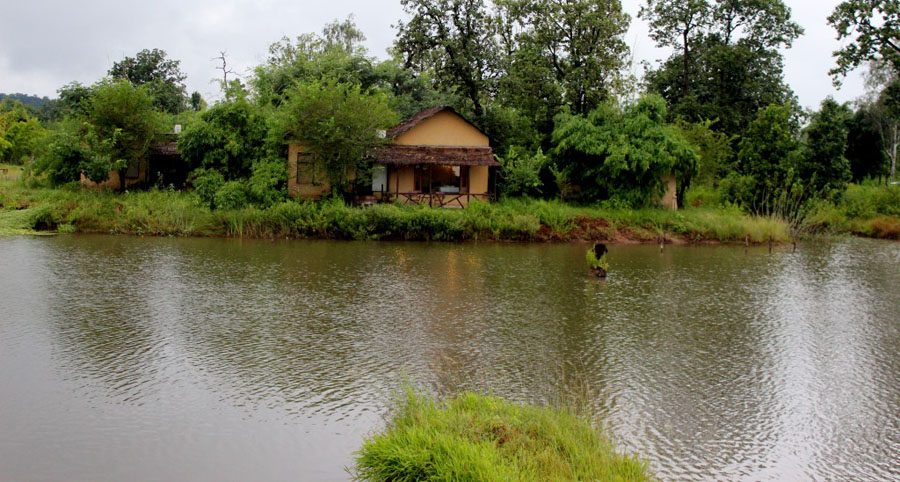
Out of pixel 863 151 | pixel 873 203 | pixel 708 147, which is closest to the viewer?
pixel 708 147

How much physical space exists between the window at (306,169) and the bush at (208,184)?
10.7 feet

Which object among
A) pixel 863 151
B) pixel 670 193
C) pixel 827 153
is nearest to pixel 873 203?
pixel 827 153

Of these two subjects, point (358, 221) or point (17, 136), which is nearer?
point (358, 221)

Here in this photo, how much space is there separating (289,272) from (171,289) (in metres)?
3.44

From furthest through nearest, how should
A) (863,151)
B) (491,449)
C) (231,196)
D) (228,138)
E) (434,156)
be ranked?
(863,151)
(434,156)
(228,138)
(231,196)
(491,449)

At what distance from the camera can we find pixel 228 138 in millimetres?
29453

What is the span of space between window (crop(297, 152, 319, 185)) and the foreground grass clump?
2339 cm

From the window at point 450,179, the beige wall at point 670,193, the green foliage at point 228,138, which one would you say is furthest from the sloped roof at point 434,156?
the beige wall at point 670,193

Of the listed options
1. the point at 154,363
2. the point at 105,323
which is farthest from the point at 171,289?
the point at 154,363

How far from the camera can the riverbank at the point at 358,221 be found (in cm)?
2642

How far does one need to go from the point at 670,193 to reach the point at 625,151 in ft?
14.1

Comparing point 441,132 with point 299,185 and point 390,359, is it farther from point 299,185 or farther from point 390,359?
point 390,359

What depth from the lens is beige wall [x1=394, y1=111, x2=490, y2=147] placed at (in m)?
32.2

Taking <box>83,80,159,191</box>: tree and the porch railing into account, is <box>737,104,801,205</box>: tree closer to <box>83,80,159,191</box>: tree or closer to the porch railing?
the porch railing
